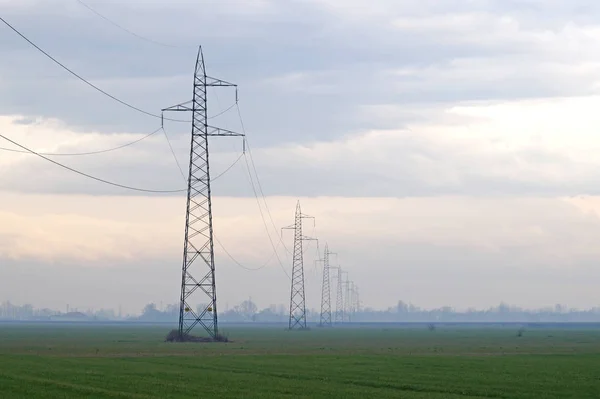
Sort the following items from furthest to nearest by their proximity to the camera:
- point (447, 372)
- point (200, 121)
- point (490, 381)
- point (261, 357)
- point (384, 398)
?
point (200, 121)
point (261, 357)
point (447, 372)
point (490, 381)
point (384, 398)

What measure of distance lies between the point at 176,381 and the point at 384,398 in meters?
12.2

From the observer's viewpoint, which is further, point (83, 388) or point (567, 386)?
point (567, 386)

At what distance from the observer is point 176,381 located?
51688 mm

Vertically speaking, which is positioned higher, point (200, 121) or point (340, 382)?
point (200, 121)

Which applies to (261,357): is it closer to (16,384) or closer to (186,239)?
(186,239)

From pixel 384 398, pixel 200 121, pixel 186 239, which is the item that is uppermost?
pixel 200 121

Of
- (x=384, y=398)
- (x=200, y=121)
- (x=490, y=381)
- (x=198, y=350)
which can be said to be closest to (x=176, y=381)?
(x=384, y=398)

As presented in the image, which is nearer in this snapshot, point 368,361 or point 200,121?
point 368,361

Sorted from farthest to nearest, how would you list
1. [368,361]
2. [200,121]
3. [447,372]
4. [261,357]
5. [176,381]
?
1. [200,121]
2. [261,357]
3. [368,361]
4. [447,372]
5. [176,381]

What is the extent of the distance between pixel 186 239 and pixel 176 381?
4262 cm

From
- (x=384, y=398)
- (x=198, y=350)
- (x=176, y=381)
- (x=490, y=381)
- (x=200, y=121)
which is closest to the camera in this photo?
(x=384, y=398)

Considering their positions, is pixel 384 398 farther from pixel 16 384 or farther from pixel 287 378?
pixel 16 384

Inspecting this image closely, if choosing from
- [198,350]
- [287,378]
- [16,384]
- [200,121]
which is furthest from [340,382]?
[200,121]

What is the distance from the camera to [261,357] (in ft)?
259
